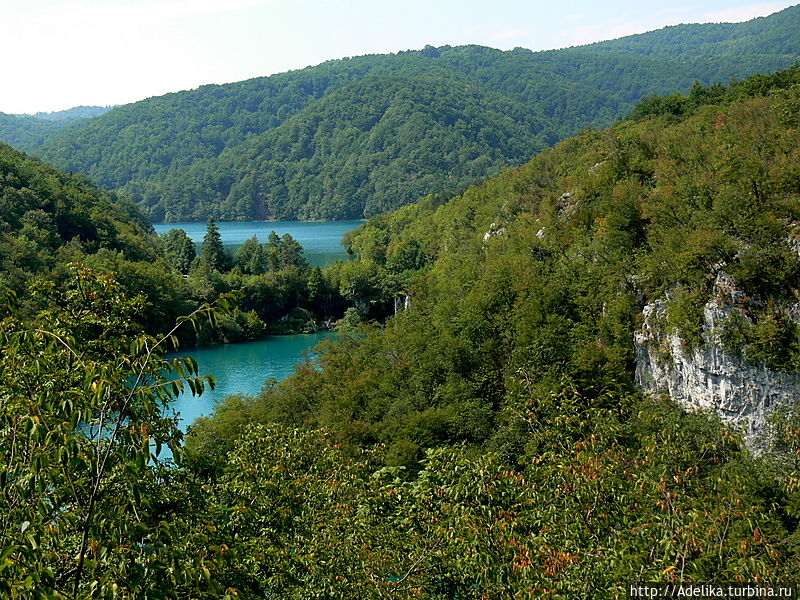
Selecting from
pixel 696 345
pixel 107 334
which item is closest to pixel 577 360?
pixel 696 345

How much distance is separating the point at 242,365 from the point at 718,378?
39.4 m

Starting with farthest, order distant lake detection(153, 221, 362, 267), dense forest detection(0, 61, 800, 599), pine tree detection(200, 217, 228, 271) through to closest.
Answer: distant lake detection(153, 221, 362, 267)
pine tree detection(200, 217, 228, 271)
dense forest detection(0, 61, 800, 599)

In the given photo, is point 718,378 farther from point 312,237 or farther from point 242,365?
point 312,237

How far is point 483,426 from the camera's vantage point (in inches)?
1096

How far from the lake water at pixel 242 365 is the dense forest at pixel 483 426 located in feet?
26.2

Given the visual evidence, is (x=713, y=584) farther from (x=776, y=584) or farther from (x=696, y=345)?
(x=696, y=345)

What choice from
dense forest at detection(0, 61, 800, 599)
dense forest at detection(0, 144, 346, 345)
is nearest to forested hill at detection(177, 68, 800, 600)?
dense forest at detection(0, 61, 800, 599)

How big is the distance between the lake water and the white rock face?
2325cm

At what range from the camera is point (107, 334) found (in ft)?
22.3

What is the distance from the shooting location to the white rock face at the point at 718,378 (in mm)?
22594

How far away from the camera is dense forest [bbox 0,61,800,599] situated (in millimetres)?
5262

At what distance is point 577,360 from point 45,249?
5467cm

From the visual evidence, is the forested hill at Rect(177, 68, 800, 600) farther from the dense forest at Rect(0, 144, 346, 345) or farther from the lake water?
the dense forest at Rect(0, 144, 346, 345)

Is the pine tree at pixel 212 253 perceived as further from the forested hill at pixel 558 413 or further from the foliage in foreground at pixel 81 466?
the foliage in foreground at pixel 81 466
